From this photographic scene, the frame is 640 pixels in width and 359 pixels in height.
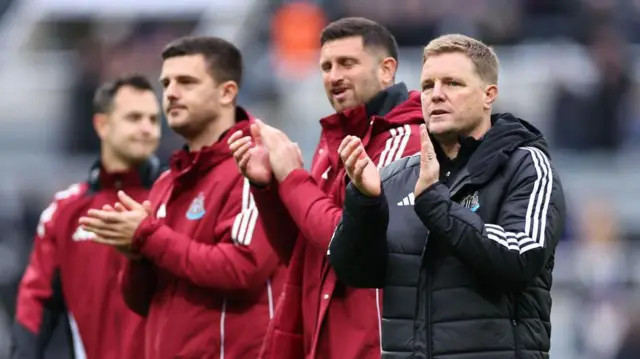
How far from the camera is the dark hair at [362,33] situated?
5.87m

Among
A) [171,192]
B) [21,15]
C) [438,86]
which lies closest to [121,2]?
[21,15]

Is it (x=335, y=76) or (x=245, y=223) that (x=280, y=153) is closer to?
(x=335, y=76)

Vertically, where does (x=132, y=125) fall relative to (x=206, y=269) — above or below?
above

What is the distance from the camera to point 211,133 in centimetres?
664

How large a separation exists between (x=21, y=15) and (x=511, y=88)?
5.75 meters

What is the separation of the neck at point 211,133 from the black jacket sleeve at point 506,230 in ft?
6.94

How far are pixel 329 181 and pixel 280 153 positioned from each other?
0.20 m

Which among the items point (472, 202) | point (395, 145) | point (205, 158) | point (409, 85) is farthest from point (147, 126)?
point (409, 85)

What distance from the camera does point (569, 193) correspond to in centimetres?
1276

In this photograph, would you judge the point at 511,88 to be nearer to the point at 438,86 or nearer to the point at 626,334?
the point at 626,334

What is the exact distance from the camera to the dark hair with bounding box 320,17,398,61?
231 inches

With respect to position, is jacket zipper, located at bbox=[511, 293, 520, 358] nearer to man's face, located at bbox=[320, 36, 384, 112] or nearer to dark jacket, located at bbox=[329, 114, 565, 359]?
dark jacket, located at bbox=[329, 114, 565, 359]

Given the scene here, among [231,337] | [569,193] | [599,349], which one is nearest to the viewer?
[231,337]

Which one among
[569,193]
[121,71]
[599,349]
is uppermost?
[121,71]
